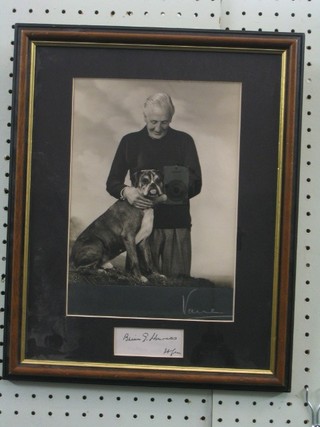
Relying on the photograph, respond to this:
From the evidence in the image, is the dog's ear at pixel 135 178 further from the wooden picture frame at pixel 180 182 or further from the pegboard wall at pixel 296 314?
the pegboard wall at pixel 296 314

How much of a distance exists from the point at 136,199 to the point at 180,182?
56mm

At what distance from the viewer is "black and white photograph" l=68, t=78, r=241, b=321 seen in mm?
621

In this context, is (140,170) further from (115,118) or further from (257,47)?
(257,47)

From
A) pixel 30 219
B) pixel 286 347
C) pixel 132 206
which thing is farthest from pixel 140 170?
pixel 286 347

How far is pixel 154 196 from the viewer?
62 centimetres

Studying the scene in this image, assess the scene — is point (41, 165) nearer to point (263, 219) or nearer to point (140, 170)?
point (140, 170)

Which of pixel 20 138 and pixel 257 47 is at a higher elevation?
pixel 257 47

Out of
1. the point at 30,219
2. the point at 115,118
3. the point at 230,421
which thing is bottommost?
the point at 230,421

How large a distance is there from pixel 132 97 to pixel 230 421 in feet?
1.34

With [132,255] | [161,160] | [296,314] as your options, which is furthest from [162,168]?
[296,314]

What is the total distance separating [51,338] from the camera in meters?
0.63
